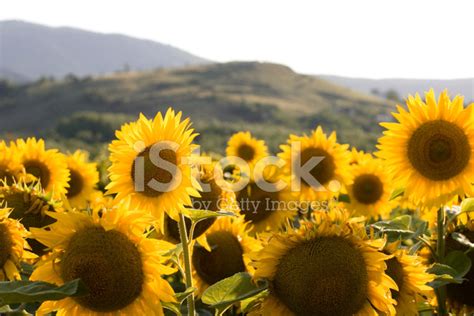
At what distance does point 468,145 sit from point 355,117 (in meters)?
Answer: 126

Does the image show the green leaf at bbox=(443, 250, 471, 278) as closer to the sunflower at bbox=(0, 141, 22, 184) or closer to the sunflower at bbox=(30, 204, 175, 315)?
the sunflower at bbox=(30, 204, 175, 315)

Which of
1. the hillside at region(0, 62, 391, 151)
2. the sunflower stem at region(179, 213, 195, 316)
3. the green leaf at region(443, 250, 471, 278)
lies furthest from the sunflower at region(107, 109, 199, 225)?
the hillside at region(0, 62, 391, 151)

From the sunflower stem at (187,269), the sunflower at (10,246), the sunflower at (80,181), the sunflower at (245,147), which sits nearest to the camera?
the sunflower stem at (187,269)

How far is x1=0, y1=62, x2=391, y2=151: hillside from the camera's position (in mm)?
118938

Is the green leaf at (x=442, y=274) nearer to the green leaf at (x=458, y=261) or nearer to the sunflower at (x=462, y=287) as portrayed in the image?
the green leaf at (x=458, y=261)

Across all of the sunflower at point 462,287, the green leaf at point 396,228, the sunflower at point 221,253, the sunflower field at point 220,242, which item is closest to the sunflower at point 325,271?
the sunflower field at point 220,242

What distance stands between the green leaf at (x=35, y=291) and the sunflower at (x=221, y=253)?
1.50 m

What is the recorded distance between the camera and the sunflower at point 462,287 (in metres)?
2.92

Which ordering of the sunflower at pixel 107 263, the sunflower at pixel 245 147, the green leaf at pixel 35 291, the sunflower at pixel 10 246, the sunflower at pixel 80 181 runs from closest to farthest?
the green leaf at pixel 35 291, the sunflower at pixel 107 263, the sunflower at pixel 10 246, the sunflower at pixel 80 181, the sunflower at pixel 245 147

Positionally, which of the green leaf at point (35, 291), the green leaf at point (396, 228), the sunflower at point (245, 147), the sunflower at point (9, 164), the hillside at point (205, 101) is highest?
the green leaf at point (396, 228)

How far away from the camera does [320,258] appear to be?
7.32ft

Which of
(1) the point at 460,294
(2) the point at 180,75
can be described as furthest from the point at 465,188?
(2) the point at 180,75

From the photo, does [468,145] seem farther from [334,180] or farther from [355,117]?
[355,117]

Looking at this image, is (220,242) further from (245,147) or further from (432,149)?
(245,147)
